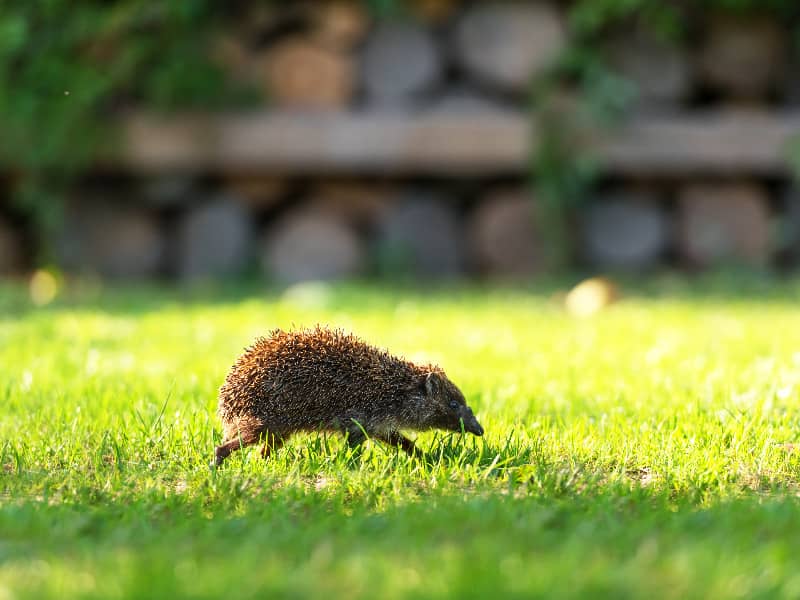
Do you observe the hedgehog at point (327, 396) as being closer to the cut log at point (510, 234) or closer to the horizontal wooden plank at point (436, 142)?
the horizontal wooden plank at point (436, 142)

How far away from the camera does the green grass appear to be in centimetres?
274

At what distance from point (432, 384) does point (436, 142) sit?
7204mm

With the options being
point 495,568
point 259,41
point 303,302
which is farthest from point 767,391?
point 259,41

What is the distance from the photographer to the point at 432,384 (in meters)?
4.48

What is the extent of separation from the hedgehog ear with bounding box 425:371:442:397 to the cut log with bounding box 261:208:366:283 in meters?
7.47

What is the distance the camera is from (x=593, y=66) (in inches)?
450

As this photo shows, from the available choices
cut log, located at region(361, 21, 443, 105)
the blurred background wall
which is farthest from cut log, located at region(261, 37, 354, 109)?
cut log, located at region(361, 21, 443, 105)

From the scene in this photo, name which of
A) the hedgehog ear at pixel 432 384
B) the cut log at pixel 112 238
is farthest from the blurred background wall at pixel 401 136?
the hedgehog ear at pixel 432 384

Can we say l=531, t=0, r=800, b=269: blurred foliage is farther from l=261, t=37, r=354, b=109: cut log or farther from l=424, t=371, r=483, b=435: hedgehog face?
l=424, t=371, r=483, b=435: hedgehog face

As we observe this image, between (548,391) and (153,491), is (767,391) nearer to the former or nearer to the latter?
(548,391)

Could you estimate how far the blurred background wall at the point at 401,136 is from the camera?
1137 cm

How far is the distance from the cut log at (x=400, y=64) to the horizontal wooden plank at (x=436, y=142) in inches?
21.1

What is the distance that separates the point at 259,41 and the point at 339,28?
998mm

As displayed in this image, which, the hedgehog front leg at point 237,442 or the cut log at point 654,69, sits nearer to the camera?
the hedgehog front leg at point 237,442
